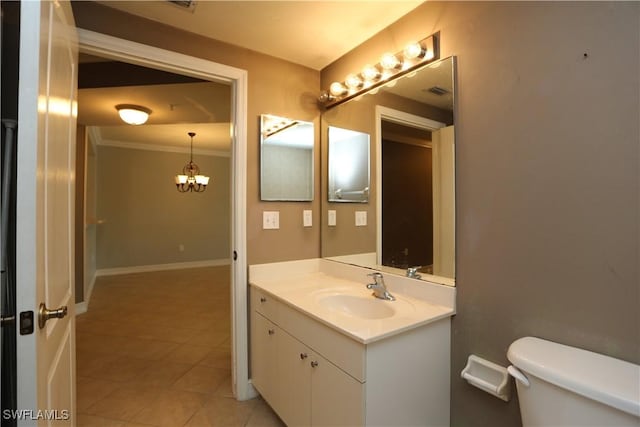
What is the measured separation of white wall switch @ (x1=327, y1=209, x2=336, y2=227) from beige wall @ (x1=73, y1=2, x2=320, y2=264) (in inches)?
3.4

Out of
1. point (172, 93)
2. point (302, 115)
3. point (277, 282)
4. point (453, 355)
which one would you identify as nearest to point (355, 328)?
point (453, 355)

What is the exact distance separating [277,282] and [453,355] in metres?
1.06

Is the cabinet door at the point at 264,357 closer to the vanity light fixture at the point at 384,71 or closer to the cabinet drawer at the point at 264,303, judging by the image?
the cabinet drawer at the point at 264,303

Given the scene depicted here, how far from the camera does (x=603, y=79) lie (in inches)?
37.7

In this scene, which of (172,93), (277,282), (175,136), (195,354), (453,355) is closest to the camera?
(453,355)

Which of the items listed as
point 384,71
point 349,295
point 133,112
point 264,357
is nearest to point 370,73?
point 384,71

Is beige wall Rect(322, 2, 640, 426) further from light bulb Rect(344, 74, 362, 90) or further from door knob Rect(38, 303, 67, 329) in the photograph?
door knob Rect(38, 303, 67, 329)

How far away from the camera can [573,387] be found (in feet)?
2.69

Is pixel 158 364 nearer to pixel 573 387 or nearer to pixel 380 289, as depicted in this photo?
pixel 380 289

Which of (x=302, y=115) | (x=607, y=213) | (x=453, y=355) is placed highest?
(x=302, y=115)

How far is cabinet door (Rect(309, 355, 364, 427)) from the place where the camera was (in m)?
1.09

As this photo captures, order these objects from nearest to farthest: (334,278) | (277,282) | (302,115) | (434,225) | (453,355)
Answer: (453,355)
(434,225)
(277,282)
(334,278)
(302,115)

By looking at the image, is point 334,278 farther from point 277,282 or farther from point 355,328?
point 355,328

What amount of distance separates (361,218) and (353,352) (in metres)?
1.05
